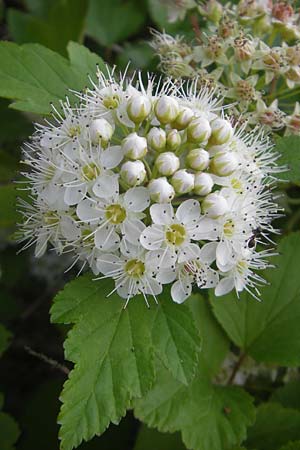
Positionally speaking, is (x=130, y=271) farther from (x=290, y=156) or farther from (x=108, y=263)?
(x=290, y=156)

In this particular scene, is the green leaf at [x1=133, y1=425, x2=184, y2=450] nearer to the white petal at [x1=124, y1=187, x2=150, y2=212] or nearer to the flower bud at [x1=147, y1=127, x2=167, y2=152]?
the white petal at [x1=124, y1=187, x2=150, y2=212]

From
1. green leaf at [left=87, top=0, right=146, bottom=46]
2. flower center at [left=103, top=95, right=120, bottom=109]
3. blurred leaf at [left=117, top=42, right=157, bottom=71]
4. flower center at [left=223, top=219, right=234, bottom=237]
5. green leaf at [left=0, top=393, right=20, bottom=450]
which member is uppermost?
flower center at [left=103, top=95, right=120, bottom=109]

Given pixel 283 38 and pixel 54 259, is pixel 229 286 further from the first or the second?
pixel 54 259

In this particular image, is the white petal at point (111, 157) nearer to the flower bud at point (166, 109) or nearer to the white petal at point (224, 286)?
the flower bud at point (166, 109)

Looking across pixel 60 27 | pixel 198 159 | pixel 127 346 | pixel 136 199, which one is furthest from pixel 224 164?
pixel 60 27

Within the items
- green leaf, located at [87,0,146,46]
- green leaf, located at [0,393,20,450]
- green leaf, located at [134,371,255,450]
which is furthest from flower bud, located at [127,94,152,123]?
green leaf, located at [87,0,146,46]

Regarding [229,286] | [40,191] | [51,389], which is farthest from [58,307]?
[51,389]
